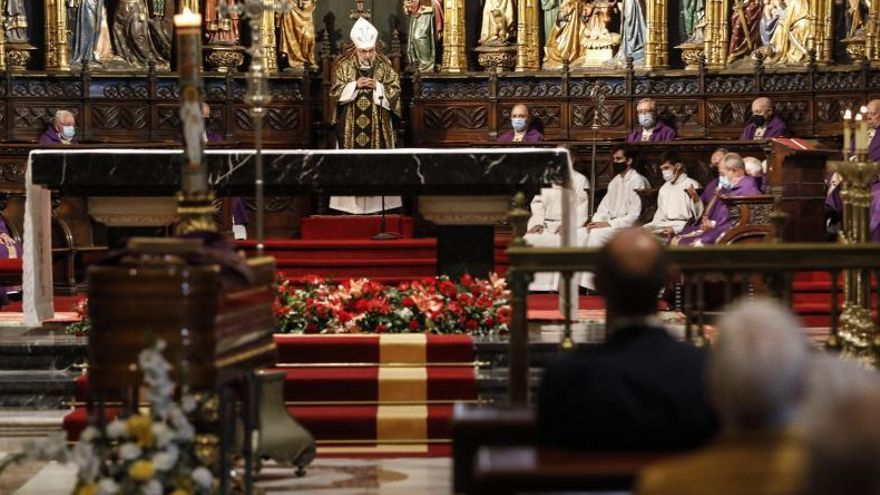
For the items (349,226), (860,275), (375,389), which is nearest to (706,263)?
(860,275)

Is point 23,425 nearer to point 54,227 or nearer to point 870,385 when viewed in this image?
point 54,227

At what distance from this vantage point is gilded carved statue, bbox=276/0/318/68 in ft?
63.7

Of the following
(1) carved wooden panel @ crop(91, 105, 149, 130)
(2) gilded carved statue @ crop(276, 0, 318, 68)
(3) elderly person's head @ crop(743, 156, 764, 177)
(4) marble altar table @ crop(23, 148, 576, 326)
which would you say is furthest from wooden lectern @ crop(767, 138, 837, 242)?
(1) carved wooden panel @ crop(91, 105, 149, 130)

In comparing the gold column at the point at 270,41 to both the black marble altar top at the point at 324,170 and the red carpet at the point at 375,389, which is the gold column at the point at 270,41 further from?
the red carpet at the point at 375,389

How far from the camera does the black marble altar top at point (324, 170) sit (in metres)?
11.0

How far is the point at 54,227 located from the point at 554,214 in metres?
4.75

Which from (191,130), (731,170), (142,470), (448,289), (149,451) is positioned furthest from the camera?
(731,170)

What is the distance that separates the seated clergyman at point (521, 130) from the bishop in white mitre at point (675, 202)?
2268 millimetres

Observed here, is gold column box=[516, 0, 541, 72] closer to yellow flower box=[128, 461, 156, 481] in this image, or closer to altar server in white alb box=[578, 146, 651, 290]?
altar server in white alb box=[578, 146, 651, 290]

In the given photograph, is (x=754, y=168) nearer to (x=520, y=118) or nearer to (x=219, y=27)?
(x=520, y=118)

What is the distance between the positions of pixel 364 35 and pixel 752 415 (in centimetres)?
1499

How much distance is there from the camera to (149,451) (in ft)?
20.1

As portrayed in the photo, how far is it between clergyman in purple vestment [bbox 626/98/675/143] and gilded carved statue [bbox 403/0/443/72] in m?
2.77

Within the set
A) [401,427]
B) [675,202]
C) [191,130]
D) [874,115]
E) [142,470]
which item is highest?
[874,115]
